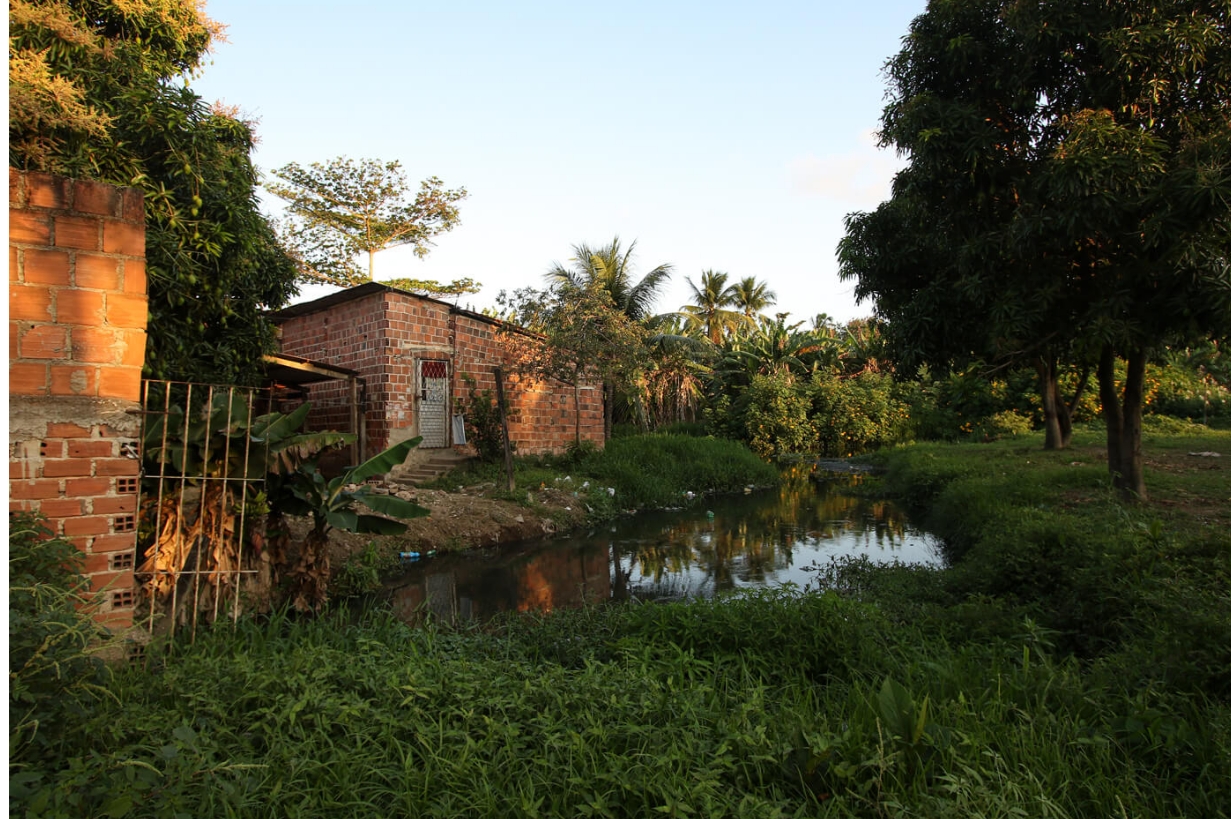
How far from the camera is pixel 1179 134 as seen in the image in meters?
6.80

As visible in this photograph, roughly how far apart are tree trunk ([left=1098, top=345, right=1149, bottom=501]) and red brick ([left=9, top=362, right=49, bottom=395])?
373 inches

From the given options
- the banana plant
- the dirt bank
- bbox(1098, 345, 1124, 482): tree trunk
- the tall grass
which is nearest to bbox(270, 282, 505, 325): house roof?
the dirt bank

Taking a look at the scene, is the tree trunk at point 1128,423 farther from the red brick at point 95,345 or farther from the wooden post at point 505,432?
the red brick at point 95,345

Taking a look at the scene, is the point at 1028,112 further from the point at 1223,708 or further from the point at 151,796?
the point at 151,796

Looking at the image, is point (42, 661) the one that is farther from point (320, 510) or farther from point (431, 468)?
point (431, 468)

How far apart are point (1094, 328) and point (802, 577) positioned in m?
3.85

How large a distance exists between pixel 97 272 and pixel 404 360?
9.49 meters

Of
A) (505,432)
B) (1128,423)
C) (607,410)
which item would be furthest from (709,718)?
(607,410)

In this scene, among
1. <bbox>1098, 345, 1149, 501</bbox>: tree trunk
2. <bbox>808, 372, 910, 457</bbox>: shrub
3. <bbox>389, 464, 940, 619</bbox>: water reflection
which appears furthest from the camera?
<bbox>808, 372, 910, 457</bbox>: shrub

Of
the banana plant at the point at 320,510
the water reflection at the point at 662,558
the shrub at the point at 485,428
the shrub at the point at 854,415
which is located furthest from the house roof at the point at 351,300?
the shrub at the point at 854,415

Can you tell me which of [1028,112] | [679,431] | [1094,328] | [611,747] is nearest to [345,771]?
[611,747]

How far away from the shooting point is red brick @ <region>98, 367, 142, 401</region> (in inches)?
148

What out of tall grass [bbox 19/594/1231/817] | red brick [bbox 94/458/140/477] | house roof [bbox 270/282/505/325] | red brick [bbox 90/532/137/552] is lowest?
tall grass [bbox 19/594/1231/817]

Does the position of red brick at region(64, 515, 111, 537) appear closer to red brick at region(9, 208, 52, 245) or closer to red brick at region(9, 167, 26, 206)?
red brick at region(9, 208, 52, 245)
